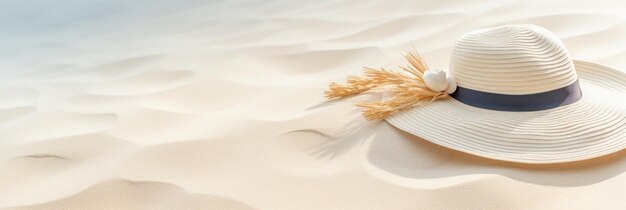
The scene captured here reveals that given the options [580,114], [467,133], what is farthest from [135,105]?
[580,114]

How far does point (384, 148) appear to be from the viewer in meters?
0.90

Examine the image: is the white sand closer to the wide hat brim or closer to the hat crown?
the wide hat brim

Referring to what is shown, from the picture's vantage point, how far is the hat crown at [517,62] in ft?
2.75

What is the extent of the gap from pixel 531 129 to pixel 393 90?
29cm

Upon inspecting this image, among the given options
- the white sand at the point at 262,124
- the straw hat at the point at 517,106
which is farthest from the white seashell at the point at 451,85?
the white sand at the point at 262,124

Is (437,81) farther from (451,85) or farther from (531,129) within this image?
(531,129)

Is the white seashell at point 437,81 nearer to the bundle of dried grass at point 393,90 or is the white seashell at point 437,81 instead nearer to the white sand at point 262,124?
the bundle of dried grass at point 393,90

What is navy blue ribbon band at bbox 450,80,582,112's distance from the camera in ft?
2.81

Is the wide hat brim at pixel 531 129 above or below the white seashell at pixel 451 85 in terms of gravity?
below

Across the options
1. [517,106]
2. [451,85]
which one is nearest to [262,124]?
[451,85]

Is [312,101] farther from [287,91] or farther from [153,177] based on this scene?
[153,177]

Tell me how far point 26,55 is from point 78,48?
0.23 m

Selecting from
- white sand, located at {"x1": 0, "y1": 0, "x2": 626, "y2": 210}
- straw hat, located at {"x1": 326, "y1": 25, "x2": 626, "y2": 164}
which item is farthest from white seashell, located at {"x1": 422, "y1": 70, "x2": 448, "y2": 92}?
white sand, located at {"x1": 0, "y1": 0, "x2": 626, "y2": 210}

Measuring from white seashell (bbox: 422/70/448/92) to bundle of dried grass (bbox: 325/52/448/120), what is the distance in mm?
16
